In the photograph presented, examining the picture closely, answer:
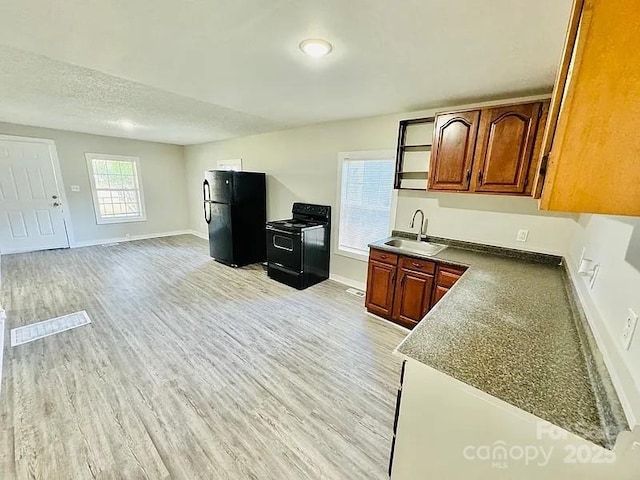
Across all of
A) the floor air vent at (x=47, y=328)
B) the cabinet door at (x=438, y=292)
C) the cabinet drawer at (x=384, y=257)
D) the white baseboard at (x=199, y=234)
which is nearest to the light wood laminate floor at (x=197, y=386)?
the floor air vent at (x=47, y=328)

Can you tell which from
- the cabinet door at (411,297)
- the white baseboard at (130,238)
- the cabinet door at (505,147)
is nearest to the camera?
the cabinet door at (505,147)

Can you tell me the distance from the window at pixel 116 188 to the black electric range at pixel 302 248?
4400mm

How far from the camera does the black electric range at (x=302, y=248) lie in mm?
3715

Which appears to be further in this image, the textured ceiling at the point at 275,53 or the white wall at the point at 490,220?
the white wall at the point at 490,220

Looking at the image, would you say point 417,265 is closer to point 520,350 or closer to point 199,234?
point 520,350

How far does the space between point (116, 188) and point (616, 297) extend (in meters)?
7.83

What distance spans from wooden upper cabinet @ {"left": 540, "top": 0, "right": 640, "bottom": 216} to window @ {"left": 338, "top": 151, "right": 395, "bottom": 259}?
266 cm

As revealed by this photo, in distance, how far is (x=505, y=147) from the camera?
2.27 meters

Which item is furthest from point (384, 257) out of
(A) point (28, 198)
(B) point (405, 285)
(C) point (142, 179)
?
(A) point (28, 198)

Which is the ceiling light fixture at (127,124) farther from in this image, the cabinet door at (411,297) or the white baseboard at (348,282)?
the cabinet door at (411,297)

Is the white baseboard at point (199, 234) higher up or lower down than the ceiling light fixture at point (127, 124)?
lower down

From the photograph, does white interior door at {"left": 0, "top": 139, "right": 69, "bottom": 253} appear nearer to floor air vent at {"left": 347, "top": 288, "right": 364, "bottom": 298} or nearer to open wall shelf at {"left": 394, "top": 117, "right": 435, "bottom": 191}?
floor air vent at {"left": 347, "top": 288, "right": 364, "bottom": 298}

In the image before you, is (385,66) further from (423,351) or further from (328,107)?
(423,351)

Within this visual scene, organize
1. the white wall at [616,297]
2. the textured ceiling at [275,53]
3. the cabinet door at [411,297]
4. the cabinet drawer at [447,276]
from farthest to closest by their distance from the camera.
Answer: the cabinet door at [411,297] → the cabinet drawer at [447,276] → the textured ceiling at [275,53] → the white wall at [616,297]
